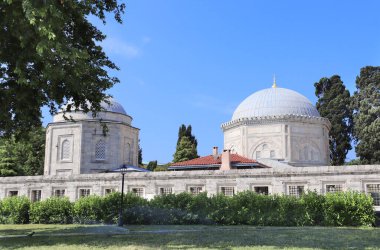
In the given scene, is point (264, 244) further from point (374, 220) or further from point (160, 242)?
point (374, 220)

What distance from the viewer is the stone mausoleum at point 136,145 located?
3141 centimetres

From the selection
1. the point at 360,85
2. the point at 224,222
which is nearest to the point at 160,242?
the point at 224,222

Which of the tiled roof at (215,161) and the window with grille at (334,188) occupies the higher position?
the tiled roof at (215,161)

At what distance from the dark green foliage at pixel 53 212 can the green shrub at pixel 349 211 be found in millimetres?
Answer: 14950

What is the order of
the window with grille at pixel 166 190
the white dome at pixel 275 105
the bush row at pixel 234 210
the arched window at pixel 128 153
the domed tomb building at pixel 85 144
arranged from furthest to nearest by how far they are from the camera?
the arched window at pixel 128 153 → the white dome at pixel 275 105 → the domed tomb building at pixel 85 144 → the window with grille at pixel 166 190 → the bush row at pixel 234 210

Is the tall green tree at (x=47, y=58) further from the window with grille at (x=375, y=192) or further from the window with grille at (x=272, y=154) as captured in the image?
the window with grille at (x=272, y=154)

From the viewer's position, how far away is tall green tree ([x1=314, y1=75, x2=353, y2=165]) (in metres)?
53.5

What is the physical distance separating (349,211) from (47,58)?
633 inches

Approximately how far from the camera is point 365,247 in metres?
11.5

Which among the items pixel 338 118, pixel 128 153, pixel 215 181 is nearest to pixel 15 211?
pixel 215 181

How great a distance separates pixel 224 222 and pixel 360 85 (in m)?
34.5

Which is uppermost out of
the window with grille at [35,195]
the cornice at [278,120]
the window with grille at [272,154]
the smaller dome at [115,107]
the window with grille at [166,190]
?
the smaller dome at [115,107]

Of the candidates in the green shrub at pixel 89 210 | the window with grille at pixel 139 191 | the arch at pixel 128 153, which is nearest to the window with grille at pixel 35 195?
the window with grille at pixel 139 191

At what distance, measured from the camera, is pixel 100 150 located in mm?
42906
